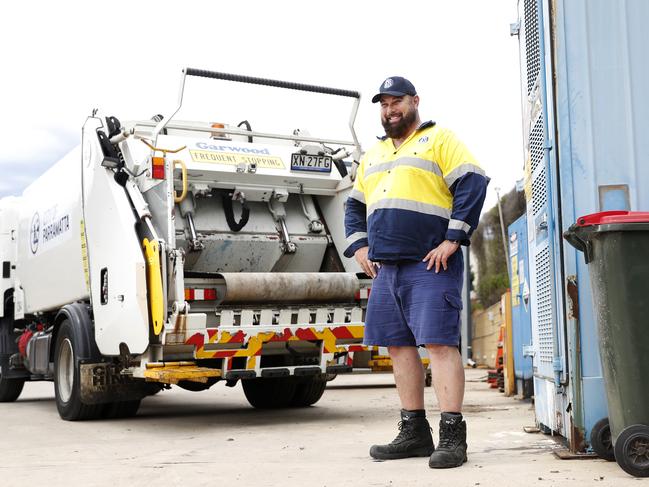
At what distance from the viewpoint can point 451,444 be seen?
4172 millimetres

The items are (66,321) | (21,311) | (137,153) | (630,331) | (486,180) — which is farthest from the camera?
(21,311)

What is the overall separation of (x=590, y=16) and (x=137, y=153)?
3.87 metres

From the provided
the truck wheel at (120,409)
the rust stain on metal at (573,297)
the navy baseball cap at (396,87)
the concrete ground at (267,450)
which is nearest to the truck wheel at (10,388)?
the concrete ground at (267,450)

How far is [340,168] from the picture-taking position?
26.5 ft

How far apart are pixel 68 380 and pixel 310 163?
110 inches

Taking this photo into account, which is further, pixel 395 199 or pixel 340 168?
pixel 340 168

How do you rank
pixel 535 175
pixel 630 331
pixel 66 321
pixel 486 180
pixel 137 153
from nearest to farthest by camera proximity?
1. pixel 630 331
2. pixel 486 180
3. pixel 535 175
4. pixel 137 153
5. pixel 66 321

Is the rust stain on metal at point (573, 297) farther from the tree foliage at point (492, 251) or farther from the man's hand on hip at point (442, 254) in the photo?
the tree foliage at point (492, 251)

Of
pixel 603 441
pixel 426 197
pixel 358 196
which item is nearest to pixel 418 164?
pixel 426 197

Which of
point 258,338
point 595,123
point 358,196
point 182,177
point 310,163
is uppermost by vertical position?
point 310,163

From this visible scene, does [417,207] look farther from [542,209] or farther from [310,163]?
[310,163]

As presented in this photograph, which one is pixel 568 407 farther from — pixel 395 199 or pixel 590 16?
pixel 590 16

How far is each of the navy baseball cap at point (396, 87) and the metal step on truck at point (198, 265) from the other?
2585 millimetres

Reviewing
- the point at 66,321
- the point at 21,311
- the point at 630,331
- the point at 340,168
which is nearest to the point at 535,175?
the point at 630,331
